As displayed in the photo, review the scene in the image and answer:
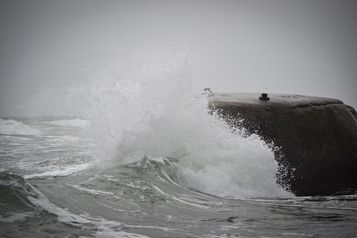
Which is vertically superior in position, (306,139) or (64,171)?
(306,139)

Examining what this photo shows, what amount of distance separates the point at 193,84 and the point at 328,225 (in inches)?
168

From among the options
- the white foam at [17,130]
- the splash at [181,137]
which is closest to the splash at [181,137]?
the splash at [181,137]

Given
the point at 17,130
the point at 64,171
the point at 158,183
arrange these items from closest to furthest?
the point at 158,183, the point at 64,171, the point at 17,130

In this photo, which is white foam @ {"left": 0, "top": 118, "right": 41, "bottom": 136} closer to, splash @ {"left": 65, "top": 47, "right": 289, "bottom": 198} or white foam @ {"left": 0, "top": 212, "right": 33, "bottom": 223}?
splash @ {"left": 65, "top": 47, "right": 289, "bottom": 198}

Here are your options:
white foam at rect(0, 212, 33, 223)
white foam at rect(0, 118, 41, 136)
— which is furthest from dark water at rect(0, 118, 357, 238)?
white foam at rect(0, 118, 41, 136)

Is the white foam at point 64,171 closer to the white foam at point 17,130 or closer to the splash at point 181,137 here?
the splash at point 181,137

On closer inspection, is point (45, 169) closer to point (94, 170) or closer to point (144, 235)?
point (94, 170)

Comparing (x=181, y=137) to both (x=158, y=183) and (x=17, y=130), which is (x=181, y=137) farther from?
(x=17, y=130)

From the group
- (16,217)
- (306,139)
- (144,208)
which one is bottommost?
(144,208)

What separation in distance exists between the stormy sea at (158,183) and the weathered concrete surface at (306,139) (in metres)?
0.24

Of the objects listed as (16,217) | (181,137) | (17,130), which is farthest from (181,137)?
(17,130)

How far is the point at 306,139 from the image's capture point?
20.4ft

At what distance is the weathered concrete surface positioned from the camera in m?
5.96

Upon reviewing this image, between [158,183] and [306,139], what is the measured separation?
2.61 meters
